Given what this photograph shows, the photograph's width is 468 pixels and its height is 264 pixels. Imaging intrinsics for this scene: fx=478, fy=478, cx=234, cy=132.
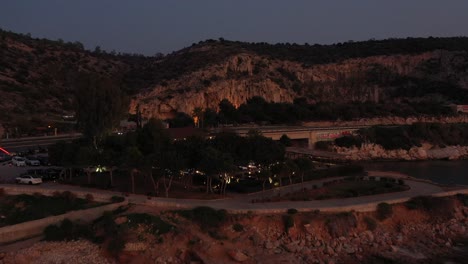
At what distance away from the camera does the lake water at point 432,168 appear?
5592 cm

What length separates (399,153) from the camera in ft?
252

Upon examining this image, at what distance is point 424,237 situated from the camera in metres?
31.4

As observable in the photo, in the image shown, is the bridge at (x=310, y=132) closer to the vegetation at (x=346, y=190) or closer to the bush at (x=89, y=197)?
the vegetation at (x=346, y=190)

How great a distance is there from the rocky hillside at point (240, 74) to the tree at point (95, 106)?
29026 millimetres

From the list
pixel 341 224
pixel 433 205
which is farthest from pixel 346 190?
pixel 341 224

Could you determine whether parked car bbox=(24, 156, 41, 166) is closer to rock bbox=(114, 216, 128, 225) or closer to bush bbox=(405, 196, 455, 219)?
rock bbox=(114, 216, 128, 225)

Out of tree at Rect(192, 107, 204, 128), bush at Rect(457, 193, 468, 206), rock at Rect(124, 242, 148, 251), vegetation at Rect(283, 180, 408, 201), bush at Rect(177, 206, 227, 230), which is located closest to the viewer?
rock at Rect(124, 242, 148, 251)

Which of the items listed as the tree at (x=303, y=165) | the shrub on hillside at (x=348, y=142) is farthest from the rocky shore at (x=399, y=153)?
the tree at (x=303, y=165)

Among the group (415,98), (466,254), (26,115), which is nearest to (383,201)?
(466,254)

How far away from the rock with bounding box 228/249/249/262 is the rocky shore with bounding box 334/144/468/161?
50741 millimetres

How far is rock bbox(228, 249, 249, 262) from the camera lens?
2593 centimetres

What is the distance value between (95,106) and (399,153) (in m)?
52.2

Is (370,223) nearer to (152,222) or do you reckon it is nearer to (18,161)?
(152,222)

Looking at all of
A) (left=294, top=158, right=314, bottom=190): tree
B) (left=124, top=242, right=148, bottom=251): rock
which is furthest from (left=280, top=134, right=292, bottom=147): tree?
(left=124, top=242, right=148, bottom=251): rock
